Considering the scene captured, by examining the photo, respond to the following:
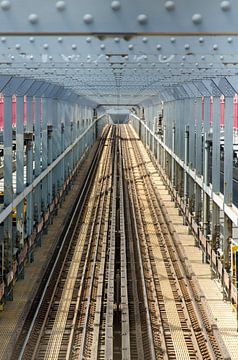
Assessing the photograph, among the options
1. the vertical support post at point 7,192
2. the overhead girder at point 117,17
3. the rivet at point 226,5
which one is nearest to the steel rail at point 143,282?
the vertical support post at point 7,192

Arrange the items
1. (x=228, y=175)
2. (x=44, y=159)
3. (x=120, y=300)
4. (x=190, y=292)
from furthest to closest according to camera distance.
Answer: (x=44, y=159) < (x=228, y=175) < (x=190, y=292) < (x=120, y=300)

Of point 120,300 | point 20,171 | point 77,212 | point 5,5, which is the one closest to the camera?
point 5,5

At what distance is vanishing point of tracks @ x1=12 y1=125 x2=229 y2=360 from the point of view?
27.0 feet

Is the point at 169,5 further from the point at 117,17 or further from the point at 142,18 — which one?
the point at 117,17

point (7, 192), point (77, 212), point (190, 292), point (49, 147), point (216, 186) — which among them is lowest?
point (190, 292)

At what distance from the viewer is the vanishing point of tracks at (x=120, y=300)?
8.24m

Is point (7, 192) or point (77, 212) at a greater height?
point (7, 192)

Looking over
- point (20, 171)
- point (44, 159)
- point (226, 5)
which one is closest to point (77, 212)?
point (44, 159)

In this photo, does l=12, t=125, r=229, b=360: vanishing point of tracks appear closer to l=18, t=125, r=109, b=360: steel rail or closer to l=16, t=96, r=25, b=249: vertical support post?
l=18, t=125, r=109, b=360: steel rail

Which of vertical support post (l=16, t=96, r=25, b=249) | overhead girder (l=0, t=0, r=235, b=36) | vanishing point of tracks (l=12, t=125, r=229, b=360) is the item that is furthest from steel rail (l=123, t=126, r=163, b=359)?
overhead girder (l=0, t=0, r=235, b=36)

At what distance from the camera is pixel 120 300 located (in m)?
10.1

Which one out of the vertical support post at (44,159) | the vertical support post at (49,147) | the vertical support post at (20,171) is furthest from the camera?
the vertical support post at (49,147)

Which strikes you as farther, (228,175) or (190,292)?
(228,175)

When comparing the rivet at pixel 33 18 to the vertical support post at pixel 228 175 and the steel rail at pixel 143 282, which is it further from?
the vertical support post at pixel 228 175
